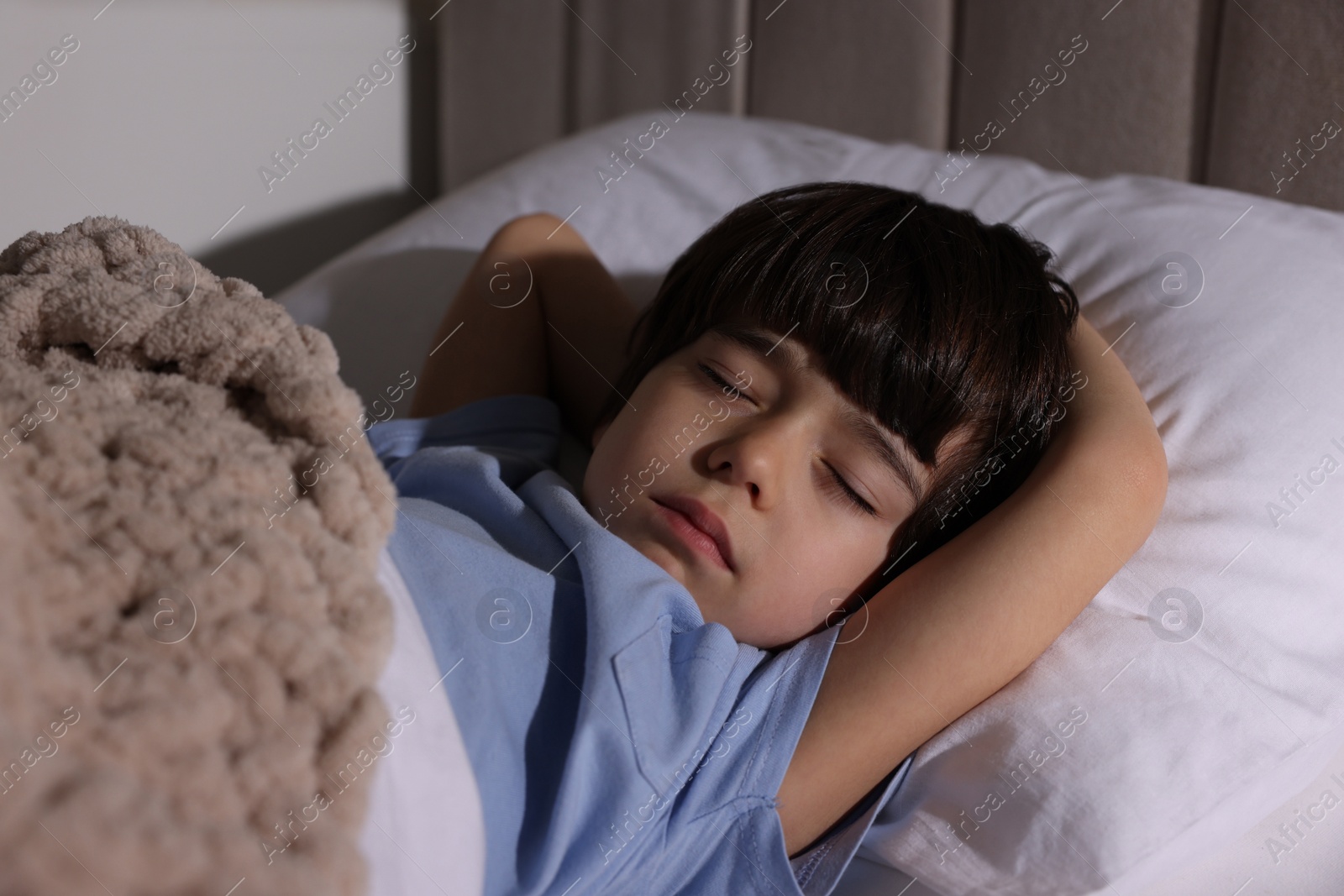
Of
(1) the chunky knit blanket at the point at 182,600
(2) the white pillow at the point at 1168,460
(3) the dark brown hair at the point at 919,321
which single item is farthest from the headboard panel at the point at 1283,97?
(1) the chunky knit blanket at the point at 182,600

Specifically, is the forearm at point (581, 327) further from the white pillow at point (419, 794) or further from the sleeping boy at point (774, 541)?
the white pillow at point (419, 794)

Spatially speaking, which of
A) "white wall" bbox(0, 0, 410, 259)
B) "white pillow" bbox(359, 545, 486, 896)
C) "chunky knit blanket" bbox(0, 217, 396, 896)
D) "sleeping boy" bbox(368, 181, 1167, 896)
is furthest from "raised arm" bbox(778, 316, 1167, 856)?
"white wall" bbox(0, 0, 410, 259)

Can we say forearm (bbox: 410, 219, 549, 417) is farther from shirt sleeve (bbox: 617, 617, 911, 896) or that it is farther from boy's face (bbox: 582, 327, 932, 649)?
shirt sleeve (bbox: 617, 617, 911, 896)

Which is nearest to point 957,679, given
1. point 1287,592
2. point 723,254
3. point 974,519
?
point 974,519

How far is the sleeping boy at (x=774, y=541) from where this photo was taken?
0.62 meters

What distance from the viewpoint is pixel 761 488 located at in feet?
2.36

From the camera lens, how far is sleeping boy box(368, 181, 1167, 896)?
0.62 metres

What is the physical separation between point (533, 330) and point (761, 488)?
417 mm

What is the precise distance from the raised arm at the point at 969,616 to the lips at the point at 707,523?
106 mm

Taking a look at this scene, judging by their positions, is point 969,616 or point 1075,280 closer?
point 969,616

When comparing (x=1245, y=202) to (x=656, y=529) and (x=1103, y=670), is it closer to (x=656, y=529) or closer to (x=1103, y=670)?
(x=1103, y=670)

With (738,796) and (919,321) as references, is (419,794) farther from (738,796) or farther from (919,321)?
(919,321)

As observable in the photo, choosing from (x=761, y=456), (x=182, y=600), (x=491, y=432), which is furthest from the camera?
(x=491, y=432)

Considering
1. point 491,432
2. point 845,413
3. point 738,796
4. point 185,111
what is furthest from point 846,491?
point 185,111
